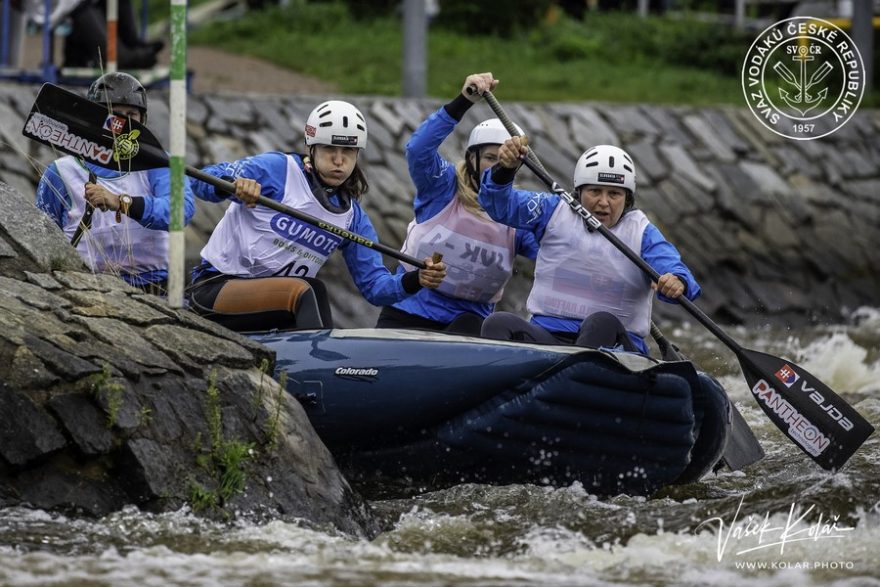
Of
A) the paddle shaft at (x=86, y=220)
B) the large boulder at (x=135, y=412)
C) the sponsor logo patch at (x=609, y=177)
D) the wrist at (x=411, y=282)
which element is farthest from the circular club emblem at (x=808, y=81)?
the large boulder at (x=135, y=412)

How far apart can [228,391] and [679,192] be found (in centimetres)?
1058

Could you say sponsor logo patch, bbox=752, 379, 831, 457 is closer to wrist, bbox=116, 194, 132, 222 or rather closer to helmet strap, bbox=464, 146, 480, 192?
helmet strap, bbox=464, 146, 480, 192

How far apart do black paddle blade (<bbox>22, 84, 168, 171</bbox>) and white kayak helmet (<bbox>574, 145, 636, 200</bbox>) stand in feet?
7.28

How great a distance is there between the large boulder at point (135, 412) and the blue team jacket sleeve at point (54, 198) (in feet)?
3.54

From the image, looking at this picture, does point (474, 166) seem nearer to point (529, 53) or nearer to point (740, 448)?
point (740, 448)

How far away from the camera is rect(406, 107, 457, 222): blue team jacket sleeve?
7.80 meters

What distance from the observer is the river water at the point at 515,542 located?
5.52 meters

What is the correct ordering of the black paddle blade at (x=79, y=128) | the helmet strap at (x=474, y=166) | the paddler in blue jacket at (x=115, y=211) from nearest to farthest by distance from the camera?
the black paddle blade at (x=79, y=128) < the paddler in blue jacket at (x=115, y=211) < the helmet strap at (x=474, y=166)

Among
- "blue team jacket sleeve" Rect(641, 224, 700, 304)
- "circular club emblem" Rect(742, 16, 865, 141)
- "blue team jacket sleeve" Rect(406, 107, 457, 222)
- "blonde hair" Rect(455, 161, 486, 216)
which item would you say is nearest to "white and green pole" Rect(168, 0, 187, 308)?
"blue team jacket sleeve" Rect(406, 107, 457, 222)

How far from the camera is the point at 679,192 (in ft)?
53.1

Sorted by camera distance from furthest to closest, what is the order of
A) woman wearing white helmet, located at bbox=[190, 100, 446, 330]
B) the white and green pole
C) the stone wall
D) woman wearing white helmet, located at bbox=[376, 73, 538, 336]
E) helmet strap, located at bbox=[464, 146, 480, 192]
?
the stone wall < helmet strap, located at bbox=[464, 146, 480, 192] < woman wearing white helmet, located at bbox=[376, 73, 538, 336] < woman wearing white helmet, located at bbox=[190, 100, 446, 330] < the white and green pole

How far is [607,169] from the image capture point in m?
7.64

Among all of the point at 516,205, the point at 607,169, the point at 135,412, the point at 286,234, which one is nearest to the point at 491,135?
the point at 516,205

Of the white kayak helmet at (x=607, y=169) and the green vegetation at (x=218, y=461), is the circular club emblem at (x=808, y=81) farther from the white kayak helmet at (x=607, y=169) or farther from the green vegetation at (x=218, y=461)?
the green vegetation at (x=218, y=461)
